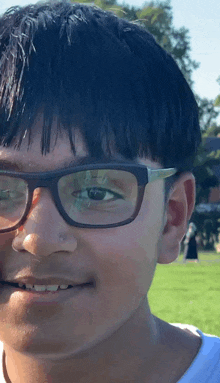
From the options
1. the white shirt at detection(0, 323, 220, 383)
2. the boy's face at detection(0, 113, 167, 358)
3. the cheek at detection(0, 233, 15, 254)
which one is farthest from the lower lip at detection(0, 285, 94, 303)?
the white shirt at detection(0, 323, 220, 383)

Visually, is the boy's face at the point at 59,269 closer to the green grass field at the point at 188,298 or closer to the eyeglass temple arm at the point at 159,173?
the eyeglass temple arm at the point at 159,173

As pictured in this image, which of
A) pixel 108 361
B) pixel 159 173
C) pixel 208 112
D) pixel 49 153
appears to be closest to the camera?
pixel 49 153

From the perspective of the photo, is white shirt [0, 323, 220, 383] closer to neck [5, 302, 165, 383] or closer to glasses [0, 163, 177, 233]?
neck [5, 302, 165, 383]

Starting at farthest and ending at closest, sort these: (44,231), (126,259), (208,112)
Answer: (208,112)
(126,259)
(44,231)

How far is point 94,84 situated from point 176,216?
27.7 inches

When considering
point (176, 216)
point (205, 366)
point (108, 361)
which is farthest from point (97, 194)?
point (205, 366)

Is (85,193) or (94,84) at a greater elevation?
(94,84)

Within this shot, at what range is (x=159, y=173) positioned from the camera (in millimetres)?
2311

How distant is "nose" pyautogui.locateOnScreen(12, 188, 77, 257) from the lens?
1.98 m

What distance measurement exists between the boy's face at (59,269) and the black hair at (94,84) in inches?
3.0

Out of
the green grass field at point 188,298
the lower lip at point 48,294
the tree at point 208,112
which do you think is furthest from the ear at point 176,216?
the tree at point 208,112

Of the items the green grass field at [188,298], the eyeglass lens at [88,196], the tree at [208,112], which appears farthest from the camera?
the tree at [208,112]

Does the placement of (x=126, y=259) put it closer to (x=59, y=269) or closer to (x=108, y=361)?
(x=59, y=269)

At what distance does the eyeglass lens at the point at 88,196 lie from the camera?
208cm
